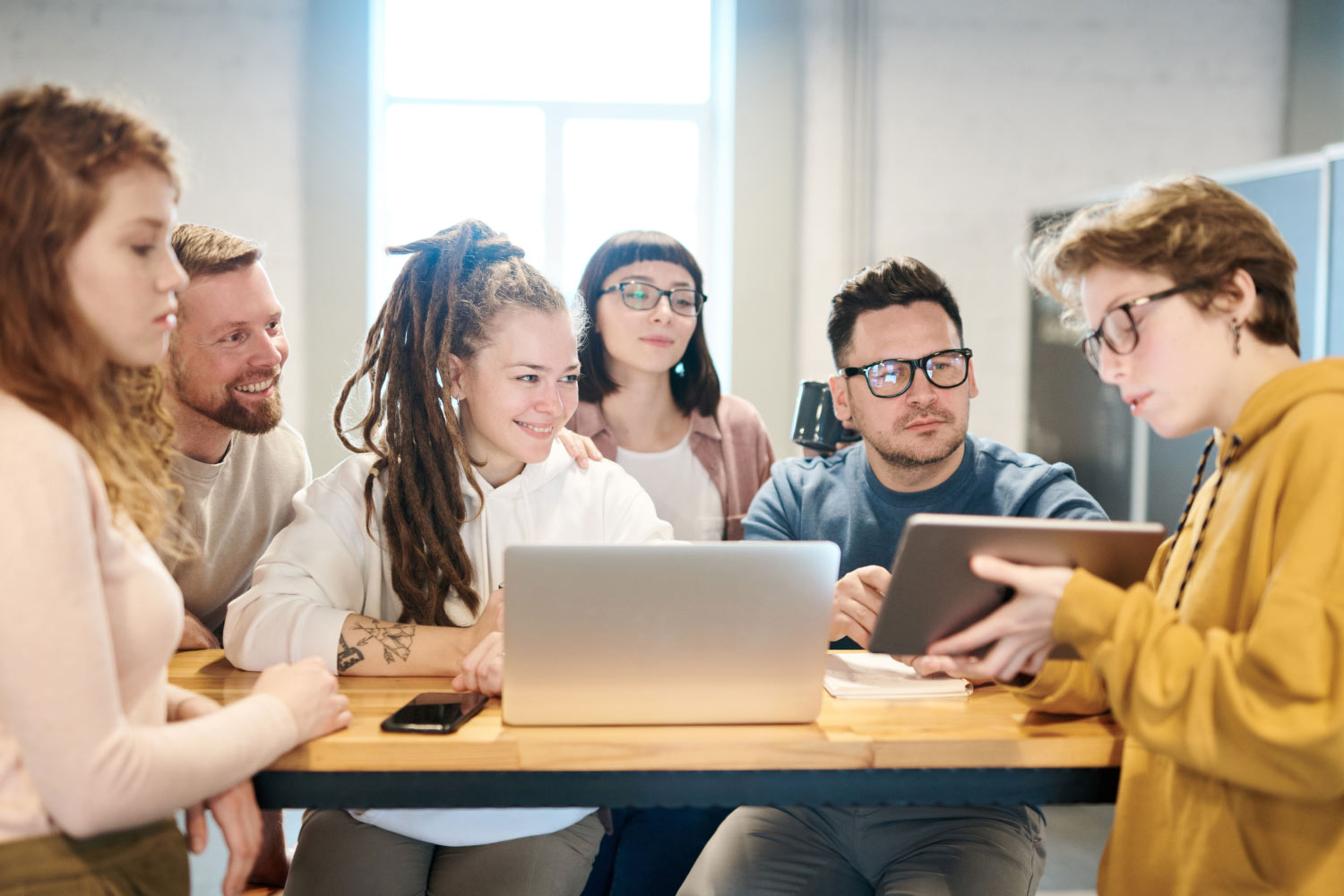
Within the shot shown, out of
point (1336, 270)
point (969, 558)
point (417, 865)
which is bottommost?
point (417, 865)

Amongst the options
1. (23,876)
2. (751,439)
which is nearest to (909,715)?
(23,876)

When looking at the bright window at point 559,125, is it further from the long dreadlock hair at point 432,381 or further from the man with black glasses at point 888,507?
the long dreadlock hair at point 432,381

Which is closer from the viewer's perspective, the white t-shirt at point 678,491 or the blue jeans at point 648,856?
the blue jeans at point 648,856

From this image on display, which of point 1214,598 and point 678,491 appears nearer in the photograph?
point 1214,598

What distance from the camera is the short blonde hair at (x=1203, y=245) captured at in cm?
111

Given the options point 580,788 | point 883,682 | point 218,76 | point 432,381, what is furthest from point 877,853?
point 218,76

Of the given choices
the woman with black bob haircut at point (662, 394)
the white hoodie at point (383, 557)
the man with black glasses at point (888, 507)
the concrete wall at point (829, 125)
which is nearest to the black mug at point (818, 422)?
the woman with black bob haircut at point (662, 394)

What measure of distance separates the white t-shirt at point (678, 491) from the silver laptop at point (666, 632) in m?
1.37

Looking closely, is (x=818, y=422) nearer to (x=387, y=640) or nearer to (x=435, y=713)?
(x=387, y=640)

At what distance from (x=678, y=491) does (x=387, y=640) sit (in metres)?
1.24

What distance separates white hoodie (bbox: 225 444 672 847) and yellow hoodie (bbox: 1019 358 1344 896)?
73 cm

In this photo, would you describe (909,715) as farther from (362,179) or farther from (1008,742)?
(362,179)

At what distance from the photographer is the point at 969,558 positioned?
1084mm

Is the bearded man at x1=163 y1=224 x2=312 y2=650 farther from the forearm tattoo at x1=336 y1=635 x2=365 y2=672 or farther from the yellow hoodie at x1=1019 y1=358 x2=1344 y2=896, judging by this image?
the yellow hoodie at x1=1019 y1=358 x2=1344 y2=896
